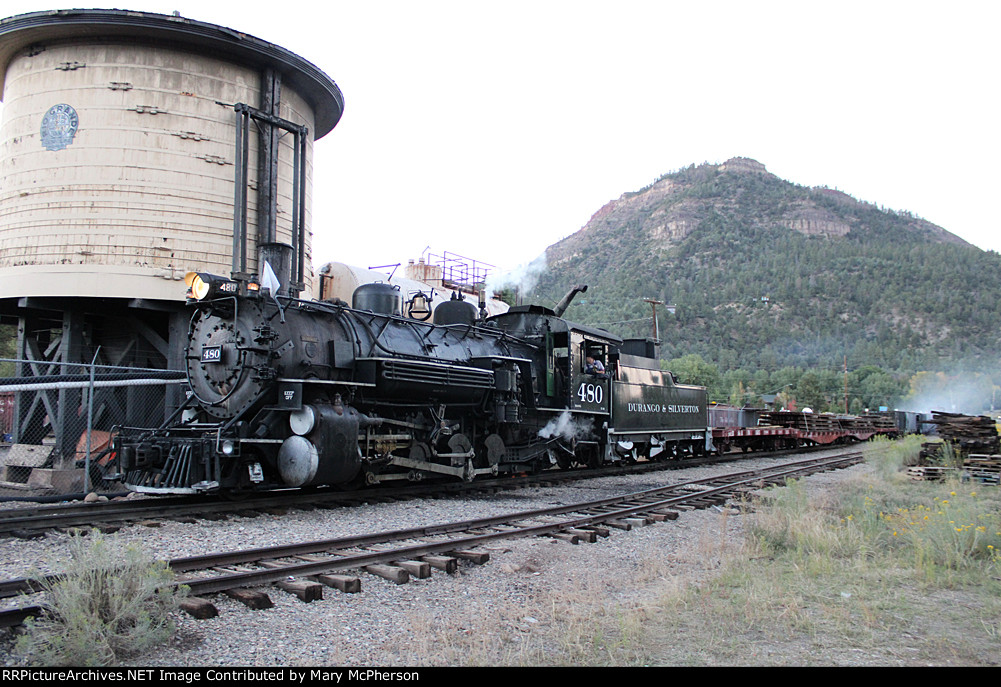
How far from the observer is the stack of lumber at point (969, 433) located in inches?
606

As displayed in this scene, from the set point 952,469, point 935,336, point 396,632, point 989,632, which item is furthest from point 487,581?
point 935,336

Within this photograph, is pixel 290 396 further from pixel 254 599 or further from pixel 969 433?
pixel 969 433

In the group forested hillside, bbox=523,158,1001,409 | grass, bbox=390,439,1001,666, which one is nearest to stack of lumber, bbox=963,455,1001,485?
grass, bbox=390,439,1001,666

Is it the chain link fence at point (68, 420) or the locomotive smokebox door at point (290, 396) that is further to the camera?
the chain link fence at point (68, 420)

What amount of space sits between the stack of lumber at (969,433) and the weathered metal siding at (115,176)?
58.7ft

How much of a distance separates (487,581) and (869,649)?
299 centimetres

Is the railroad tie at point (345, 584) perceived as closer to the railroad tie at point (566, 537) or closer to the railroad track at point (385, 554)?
the railroad track at point (385, 554)

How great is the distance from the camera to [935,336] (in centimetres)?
9388

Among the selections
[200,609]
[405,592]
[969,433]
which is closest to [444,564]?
[405,592]

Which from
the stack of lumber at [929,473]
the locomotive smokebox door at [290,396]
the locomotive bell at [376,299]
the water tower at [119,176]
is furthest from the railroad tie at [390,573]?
the stack of lumber at [929,473]

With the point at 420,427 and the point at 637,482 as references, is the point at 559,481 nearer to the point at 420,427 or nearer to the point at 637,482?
the point at 637,482

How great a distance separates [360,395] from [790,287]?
11470 centimetres

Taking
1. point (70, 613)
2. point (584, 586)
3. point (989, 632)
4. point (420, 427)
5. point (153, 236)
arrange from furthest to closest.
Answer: point (153, 236), point (420, 427), point (584, 586), point (989, 632), point (70, 613)

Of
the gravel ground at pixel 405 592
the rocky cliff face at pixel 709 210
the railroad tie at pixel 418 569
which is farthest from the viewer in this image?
the rocky cliff face at pixel 709 210
